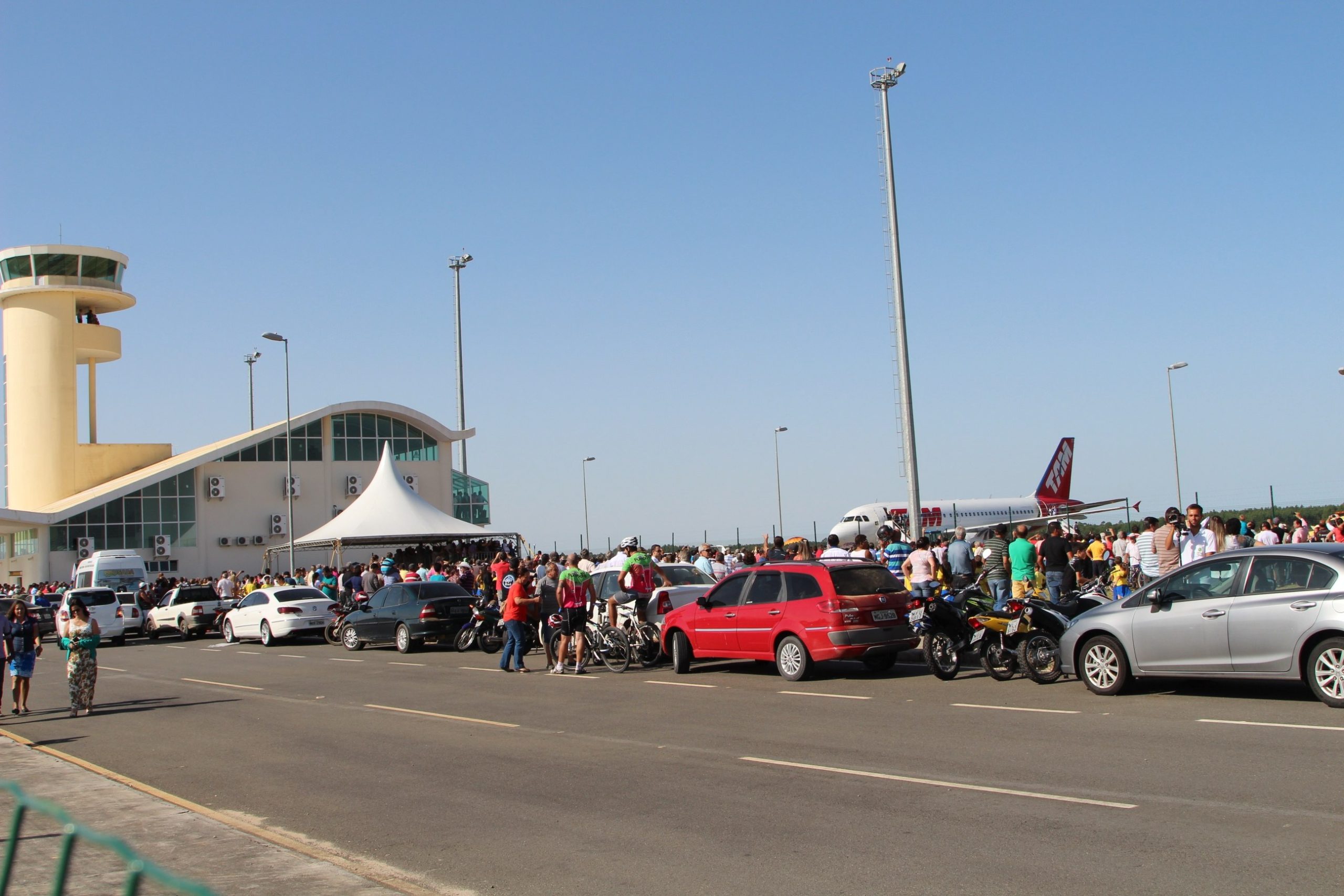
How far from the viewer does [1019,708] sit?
1231cm

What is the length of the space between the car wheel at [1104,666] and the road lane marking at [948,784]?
477 centimetres

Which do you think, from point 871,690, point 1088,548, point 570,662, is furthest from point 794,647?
point 1088,548

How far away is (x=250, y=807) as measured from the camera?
28.8ft

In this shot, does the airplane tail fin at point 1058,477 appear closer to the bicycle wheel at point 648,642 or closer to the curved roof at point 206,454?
the curved roof at point 206,454

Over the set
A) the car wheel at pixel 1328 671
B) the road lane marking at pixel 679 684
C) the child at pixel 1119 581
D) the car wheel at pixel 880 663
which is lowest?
the road lane marking at pixel 679 684

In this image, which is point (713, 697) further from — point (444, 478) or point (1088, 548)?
point (444, 478)

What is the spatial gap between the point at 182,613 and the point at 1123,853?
33629mm

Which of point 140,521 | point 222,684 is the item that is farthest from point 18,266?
point 222,684

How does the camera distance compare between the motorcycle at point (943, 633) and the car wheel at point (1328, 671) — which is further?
the motorcycle at point (943, 633)

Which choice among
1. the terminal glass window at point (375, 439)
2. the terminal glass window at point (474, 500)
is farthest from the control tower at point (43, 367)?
the terminal glass window at point (474, 500)

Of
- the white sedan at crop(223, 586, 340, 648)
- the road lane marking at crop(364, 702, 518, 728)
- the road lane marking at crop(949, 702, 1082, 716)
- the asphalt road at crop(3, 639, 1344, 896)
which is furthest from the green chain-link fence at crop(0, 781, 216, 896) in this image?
the white sedan at crop(223, 586, 340, 648)

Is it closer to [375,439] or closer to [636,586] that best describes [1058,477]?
[375,439]

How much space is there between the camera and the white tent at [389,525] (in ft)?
130

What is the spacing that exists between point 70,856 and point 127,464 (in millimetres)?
69184
